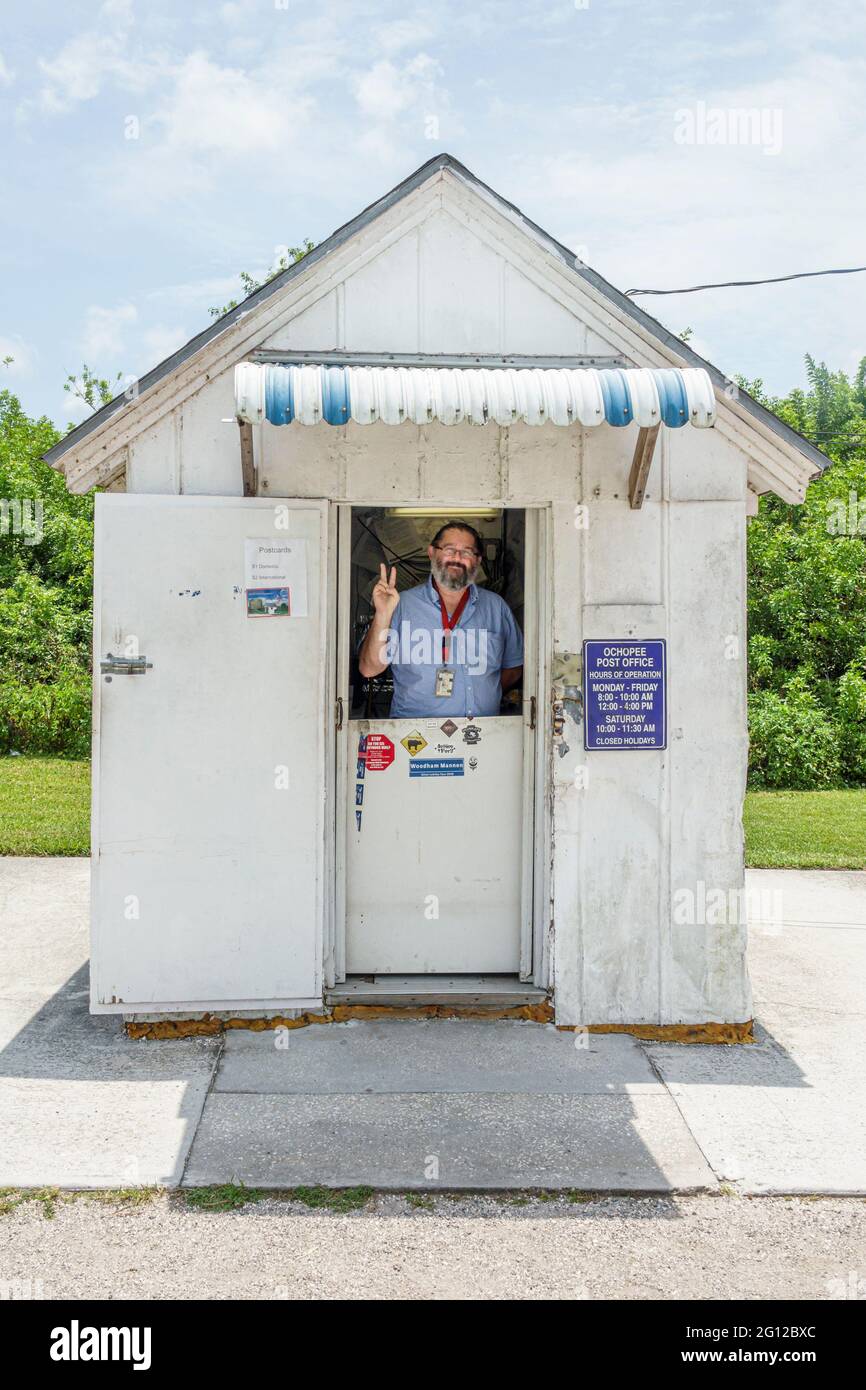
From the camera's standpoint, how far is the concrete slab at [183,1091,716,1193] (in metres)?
4.30

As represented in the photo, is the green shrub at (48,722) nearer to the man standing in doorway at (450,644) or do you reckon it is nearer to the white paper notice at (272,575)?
the man standing in doorway at (450,644)

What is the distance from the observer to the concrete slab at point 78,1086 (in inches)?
172

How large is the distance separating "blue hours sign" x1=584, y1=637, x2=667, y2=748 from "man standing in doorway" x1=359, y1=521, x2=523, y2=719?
675 millimetres

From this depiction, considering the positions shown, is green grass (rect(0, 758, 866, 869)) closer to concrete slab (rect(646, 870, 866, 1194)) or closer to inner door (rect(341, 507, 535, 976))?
concrete slab (rect(646, 870, 866, 1194))

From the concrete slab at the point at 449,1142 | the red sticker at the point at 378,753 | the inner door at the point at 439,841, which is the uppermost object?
the red sticker at the point at 378,753

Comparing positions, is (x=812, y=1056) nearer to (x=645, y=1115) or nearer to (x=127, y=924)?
(x=645, y=1115)

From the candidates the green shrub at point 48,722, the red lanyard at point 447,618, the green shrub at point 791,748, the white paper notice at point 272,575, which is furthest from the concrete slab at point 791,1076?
the green shrub at point 48,722

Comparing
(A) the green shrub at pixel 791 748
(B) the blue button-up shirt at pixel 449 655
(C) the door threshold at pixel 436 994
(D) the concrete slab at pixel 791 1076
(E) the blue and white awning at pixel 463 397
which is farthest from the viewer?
(A) the green shrub at pixel 791 748

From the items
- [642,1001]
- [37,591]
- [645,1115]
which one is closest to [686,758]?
[642,1001]

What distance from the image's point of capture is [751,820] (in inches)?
464

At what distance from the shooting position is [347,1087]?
5070mm

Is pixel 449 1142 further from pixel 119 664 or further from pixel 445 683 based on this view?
pixel 119 664

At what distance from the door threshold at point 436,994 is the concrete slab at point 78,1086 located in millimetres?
728

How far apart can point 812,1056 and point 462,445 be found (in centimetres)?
331
